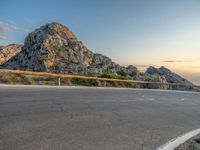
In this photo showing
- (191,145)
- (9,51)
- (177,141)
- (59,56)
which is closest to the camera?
(191,145)

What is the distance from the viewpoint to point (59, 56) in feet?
244

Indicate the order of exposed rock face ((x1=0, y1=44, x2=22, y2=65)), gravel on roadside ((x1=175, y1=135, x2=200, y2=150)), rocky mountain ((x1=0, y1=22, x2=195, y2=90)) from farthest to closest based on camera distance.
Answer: exposed rock face ((x1=0, y1=44, x2=22, y2=65)) → rocky mountain ((x1=0, y1=22, x2=195, y2=90)) → gravel on roadside ((x1=175, y1=135, x2=200, y2=150))

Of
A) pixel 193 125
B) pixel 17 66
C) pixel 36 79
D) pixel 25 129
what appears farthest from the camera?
pixel 17 66

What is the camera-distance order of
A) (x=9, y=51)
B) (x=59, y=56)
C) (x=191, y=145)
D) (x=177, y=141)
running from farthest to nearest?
(x=9, y=51)
(x=59, y=56)
(x=177, y=141)
(x=191, y=145)

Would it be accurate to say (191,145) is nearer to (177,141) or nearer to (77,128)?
(177,141)

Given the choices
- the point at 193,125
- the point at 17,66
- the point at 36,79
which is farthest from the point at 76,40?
the point at 193,125

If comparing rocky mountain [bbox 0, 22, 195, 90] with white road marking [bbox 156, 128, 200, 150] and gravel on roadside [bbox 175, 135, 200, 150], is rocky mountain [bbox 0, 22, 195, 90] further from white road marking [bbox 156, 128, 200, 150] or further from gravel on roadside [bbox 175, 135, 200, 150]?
gravel on roadside [bbox 175, 135, 200, 150]

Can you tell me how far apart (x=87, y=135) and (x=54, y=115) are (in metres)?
1.77

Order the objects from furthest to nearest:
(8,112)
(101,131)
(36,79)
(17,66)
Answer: (17,66) < (36,79) < (8,112) < (101,131)

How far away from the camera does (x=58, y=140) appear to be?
210 inches

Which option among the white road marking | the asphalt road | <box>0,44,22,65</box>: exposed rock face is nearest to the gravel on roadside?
the white road marking

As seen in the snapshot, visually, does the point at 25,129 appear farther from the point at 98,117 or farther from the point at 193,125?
the point at 193,125

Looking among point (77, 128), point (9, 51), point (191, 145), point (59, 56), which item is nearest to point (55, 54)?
point (59, 56)

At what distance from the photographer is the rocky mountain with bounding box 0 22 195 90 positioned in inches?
2726
